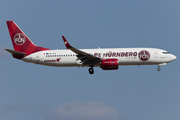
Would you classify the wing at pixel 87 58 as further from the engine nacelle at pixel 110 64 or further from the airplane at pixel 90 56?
the engine nacelle at pixel 110 64

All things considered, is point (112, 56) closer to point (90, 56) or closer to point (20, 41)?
point (90, 56)

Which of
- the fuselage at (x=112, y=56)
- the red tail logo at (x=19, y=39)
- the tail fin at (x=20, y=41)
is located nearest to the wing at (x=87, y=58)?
the fuselage at (x=112, y=56)

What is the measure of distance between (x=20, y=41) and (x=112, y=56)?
17.8m

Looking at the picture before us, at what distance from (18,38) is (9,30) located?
2.43 m

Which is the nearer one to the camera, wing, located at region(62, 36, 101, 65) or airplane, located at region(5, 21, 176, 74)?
wing, located at region(62, 36, 101, 65)

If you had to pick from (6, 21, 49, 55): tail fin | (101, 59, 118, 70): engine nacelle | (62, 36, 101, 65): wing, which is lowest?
(101, 59, 118, 70): engine nacelle

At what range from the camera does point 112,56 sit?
58.5 meters

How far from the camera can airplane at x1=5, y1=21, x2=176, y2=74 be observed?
2272 inches

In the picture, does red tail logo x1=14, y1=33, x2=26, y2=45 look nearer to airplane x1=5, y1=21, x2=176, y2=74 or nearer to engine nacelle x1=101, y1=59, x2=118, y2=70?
airplane x1=5, y1=21, x2=176, y2=74

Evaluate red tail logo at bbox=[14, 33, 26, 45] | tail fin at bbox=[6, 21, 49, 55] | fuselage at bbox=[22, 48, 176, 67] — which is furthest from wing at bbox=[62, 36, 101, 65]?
red tail logo at bbox=[14, 33, 26, 45]

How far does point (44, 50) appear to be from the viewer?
204 ft

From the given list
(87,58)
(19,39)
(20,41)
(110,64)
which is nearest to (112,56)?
(110,64)

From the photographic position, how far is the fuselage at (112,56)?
5784 centimetres

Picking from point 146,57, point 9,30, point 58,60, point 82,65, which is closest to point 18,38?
point 9,30
